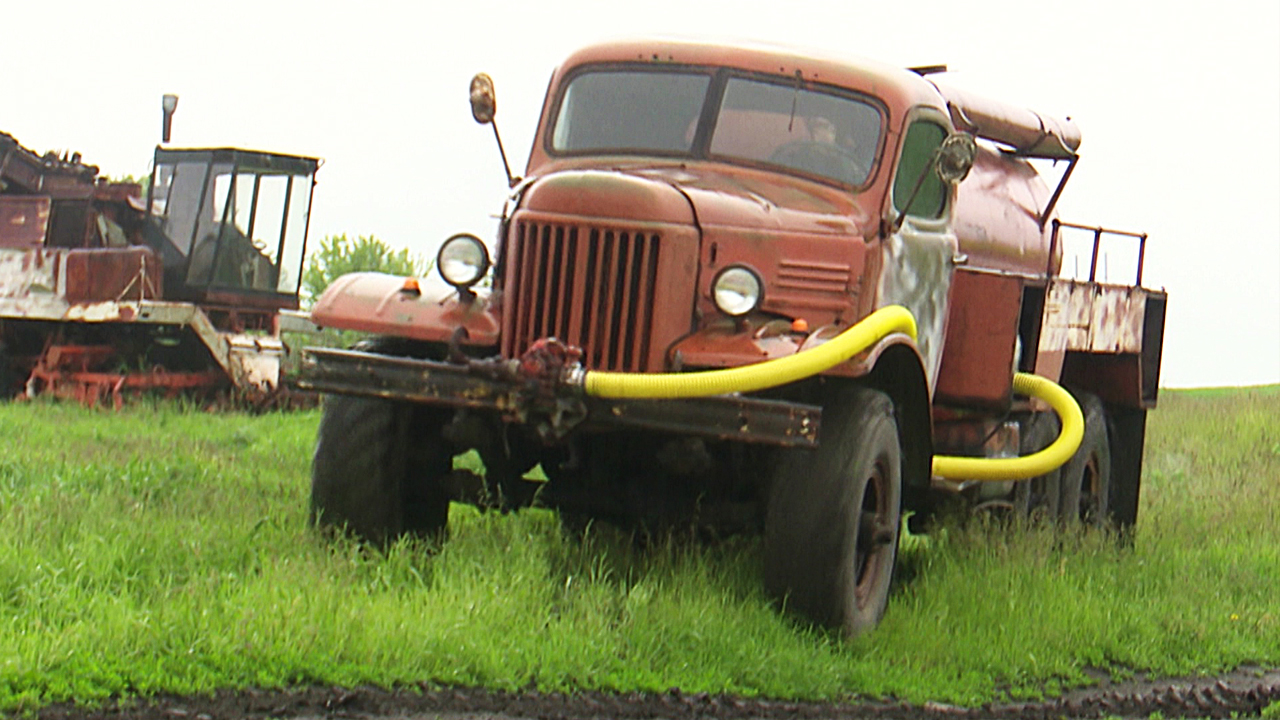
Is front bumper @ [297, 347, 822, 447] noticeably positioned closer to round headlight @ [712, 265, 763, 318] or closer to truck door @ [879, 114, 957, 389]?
round headlight @ [712, 265, 763, 318]

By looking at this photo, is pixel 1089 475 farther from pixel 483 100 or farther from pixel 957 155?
pixel 483 100

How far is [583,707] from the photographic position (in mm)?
6352

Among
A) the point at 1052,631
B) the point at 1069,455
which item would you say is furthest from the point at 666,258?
the point at 1069,455

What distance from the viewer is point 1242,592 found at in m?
10.3

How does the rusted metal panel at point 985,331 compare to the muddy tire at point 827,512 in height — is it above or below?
above

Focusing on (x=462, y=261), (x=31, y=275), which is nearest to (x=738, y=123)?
(x=462, y=261)

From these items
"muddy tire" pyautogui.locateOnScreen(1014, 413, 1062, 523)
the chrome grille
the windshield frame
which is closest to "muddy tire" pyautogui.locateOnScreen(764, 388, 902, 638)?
the chrome grille

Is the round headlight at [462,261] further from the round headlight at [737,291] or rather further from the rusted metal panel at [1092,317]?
the rusted metal panel at [1092,317]

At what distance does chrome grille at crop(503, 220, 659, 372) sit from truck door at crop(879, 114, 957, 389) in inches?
53.4

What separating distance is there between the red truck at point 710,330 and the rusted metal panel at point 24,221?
43.9 feet

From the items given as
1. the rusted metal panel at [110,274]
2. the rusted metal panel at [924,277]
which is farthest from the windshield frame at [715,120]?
the rusted metal panel at [110,274]

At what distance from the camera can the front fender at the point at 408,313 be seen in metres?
7.85

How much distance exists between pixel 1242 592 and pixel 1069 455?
1.18 metres

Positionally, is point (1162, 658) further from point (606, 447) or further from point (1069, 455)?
point (606, 447)
